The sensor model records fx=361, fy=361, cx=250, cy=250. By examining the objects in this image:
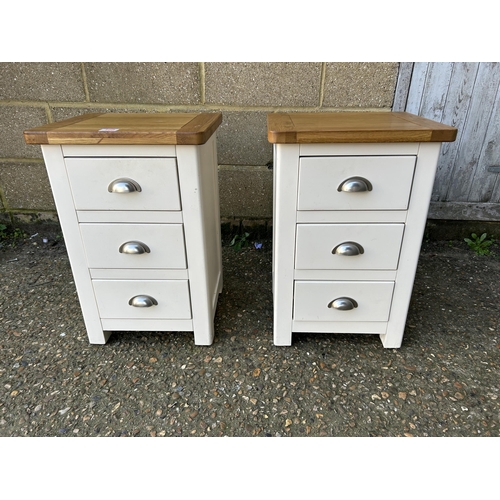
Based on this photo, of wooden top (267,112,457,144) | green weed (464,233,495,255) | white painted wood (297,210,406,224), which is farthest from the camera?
green weed (464,233,495,255)

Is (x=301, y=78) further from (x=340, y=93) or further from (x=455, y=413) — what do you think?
(x=455, y=413)

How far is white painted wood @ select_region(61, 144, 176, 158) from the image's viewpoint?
1.16 metres

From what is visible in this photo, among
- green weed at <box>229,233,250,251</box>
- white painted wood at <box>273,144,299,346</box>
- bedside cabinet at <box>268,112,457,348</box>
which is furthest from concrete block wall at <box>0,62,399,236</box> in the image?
white painted wood at <box>273,144,299,346</box>

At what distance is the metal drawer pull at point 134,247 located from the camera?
1.31 metres

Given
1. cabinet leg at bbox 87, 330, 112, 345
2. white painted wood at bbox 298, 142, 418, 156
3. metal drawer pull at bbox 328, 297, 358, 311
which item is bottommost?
cabinet leg at bbox 87, 330, 112, 345

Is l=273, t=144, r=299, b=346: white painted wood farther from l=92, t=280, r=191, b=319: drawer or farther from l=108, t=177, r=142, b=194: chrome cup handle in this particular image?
l=108, t=177, r=142, b=194: chrome cup handle

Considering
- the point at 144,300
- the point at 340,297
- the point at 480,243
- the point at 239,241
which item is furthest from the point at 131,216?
the point at 480,243

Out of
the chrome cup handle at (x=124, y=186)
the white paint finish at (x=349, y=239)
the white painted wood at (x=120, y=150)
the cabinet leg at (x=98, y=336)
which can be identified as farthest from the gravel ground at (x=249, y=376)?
the white painted wood at (x=120, y=150)

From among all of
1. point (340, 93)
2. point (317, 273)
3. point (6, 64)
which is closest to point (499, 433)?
point (317, 273)

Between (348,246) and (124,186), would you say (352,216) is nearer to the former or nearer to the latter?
(348,246)

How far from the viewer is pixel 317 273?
138 centimetres

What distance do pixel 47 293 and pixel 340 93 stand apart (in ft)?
6.21

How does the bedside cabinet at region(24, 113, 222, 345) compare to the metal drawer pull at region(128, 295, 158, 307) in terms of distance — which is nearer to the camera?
the bedside cabinet at region(24, 113, 222, 345)

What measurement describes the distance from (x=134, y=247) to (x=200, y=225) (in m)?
0.26
